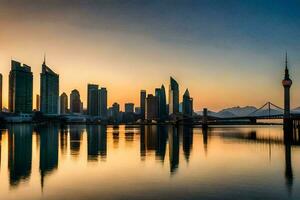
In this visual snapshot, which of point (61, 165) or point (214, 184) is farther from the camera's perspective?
point (61, 165)

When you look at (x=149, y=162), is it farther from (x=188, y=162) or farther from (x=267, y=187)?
(x=267, y=187)

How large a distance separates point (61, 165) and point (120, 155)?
14490 mm

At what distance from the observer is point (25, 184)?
3538 cm

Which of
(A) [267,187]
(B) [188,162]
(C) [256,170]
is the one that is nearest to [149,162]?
(B) [188,162]

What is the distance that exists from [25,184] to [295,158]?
4113cm

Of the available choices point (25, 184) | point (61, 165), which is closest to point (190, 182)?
point (25, 184)

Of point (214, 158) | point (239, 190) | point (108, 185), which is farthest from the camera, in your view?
point (214, 158)

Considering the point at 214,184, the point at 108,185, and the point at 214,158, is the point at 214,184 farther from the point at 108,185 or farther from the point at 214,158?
the point at 214,158

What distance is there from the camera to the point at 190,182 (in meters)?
36.5

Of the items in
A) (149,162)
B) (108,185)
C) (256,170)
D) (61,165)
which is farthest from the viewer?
(149,162)

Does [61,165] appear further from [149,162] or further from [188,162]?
[188,162]

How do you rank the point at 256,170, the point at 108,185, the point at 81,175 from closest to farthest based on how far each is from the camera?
the point at 108,185
the point at 81,175
the point at 256,170

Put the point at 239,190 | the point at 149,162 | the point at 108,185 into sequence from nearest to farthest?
the point at 239,190 < the point at 108,185 < the point at 149,162

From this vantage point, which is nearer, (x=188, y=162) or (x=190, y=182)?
(x=190, y=182)
